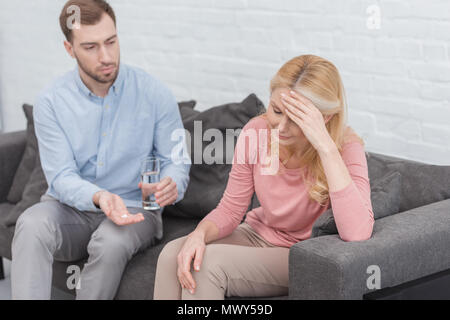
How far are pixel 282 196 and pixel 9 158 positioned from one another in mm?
1542

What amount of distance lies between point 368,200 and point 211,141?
985mm

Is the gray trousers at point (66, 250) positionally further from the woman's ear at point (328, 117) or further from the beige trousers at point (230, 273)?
the woman's ear at point (328, 117)

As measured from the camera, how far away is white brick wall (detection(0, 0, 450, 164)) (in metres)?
2.57

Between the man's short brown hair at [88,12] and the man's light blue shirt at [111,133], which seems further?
the man's light blue shirt at [111,133]

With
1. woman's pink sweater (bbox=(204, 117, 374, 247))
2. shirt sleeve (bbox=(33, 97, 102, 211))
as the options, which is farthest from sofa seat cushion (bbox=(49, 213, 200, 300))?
woman's pink sweater (bbox=(204, 117, 374, 247))

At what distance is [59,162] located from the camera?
2.59 m

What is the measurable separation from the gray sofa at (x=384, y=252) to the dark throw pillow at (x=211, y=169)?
41 cm

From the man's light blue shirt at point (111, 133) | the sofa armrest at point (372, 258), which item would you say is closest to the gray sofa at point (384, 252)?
the sofa armrest at point (372, 258)

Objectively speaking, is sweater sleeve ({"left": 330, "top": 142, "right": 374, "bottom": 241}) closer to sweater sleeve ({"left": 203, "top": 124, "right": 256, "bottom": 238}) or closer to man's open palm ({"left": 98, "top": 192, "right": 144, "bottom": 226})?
sweater sleeve ({"left": 203, "top": 124, "right": 256, "bottom": 238})

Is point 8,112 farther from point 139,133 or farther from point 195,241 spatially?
point 195,241

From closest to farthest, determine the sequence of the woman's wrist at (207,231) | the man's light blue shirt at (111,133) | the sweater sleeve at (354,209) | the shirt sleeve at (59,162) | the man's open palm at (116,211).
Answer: the sweater sleeve at (354,209), the woman's wrist at (207,231), the man's open palm at (116,211), the shirt sleeve at (59,162), the man's light blue shirt at (111,133)

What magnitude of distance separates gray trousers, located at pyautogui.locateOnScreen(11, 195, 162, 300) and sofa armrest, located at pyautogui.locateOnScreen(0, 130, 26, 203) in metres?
0.72

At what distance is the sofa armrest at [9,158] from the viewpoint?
316 centimetres

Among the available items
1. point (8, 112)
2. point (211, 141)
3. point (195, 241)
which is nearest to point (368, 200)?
point (195, 241)
